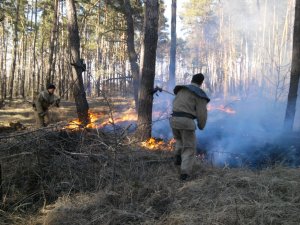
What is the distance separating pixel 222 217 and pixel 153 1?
6.16m

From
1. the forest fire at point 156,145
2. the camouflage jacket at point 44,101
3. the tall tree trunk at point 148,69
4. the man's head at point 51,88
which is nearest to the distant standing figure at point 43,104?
the camouflage jacket at point 44,101

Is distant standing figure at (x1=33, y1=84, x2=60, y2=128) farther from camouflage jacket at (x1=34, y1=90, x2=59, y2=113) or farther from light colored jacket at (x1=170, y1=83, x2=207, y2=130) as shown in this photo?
light colored jacket at (x1=170, y1=83, x2=207, y2=130)

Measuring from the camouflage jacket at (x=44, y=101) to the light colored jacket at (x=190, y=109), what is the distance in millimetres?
5936

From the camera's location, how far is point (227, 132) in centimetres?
1192

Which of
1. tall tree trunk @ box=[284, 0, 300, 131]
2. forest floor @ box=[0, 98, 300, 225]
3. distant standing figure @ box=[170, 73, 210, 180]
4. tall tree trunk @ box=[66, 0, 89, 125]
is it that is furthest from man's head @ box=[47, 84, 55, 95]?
tall tree trunk @ box=[284, 0, 300, 131]

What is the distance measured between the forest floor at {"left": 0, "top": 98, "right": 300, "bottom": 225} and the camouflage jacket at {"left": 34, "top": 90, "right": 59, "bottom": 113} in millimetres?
4685

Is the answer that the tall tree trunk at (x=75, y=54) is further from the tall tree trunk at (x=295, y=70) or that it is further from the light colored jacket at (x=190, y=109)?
the tall tree trunk at (x=295, y=70)

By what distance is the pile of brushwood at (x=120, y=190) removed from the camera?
4.16 meters

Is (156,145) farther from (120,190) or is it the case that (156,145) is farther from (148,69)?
(120,190)

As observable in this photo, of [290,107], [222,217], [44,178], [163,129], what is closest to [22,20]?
[163,129]

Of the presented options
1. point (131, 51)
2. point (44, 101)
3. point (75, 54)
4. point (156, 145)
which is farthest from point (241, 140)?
point (131, 51)

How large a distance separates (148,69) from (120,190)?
4.42 m

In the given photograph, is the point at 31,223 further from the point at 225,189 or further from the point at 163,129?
the point at 163,129

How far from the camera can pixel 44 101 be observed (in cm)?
1084
